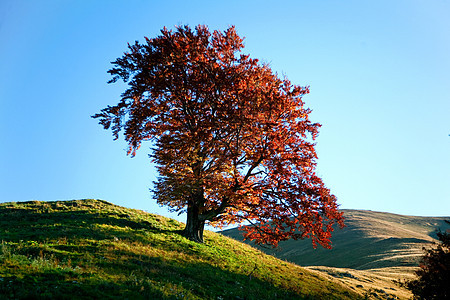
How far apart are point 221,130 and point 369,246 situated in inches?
2598

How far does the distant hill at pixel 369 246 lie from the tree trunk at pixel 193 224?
18.7m

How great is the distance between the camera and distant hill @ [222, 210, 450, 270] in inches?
2218

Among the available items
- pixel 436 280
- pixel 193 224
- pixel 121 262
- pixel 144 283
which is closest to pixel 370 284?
pixel 436 280

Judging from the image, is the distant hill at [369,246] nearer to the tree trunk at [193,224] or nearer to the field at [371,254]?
the field at [371,254]

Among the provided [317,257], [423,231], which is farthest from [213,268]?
[423,231]

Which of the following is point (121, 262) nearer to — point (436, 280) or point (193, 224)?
point (193, 224)

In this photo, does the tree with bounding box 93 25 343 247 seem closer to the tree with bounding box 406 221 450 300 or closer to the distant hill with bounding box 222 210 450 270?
the tree with bounding box 406 221 450 300

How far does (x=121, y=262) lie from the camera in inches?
542

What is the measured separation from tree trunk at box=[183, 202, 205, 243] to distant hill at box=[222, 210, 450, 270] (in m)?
18.7

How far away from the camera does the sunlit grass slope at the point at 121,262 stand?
1038 cm

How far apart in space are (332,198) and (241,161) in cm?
680

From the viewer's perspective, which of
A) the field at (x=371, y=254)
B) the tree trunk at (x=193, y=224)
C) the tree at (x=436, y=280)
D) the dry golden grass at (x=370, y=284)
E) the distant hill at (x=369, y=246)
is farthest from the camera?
the distant hill at (x=369, y=246)

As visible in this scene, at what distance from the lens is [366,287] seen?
1070 inches

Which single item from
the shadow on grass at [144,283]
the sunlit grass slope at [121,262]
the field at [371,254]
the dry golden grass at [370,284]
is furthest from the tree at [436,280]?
the shadow on grass at [144,283]
